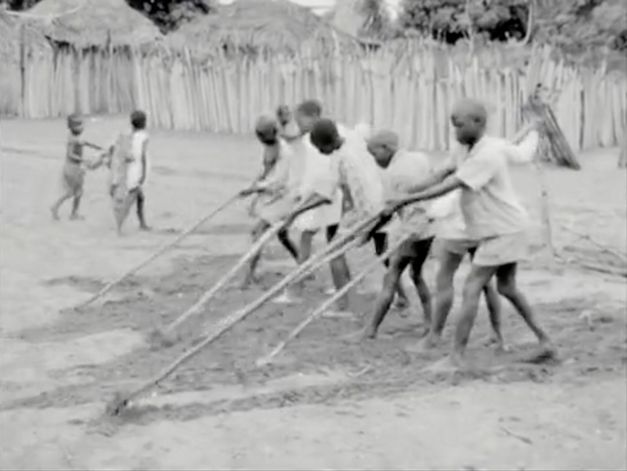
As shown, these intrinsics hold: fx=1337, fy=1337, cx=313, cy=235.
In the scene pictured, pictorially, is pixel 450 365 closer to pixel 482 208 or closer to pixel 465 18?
pixel 482 208

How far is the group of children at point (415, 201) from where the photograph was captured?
689cm

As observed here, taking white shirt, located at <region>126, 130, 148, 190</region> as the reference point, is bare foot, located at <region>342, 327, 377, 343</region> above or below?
below

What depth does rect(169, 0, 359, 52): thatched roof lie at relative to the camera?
26125 mm

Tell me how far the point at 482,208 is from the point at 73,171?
7.41m

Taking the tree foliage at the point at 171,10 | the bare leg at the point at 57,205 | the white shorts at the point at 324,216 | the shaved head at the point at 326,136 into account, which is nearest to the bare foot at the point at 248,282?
the white shorts at the point at 324,216

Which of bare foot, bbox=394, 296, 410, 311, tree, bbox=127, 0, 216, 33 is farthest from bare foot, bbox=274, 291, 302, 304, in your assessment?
tree, bbox=127, 0, 216, 33

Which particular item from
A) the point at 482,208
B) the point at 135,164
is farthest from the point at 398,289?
the point at 135,164

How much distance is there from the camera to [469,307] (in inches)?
276

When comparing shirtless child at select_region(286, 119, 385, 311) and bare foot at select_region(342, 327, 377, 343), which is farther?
shirtless child at select_region(286, 119, 385, 311)

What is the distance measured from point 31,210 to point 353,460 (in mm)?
9350

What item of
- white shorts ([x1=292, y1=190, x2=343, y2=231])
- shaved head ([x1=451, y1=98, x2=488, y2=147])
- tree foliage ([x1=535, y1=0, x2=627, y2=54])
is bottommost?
white shorts ([x1=292, y1=190, x2=343, y2=231])

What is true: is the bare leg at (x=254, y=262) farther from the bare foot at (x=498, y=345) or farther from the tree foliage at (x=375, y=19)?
the tree foliage at (x=375, y=19)

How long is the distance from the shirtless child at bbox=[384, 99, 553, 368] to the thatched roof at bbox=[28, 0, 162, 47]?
20.5 metres

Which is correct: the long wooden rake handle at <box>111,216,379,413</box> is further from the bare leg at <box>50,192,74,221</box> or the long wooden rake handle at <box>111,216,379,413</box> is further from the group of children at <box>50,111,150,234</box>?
the bare leg at <box>50,192,74,221</box>
